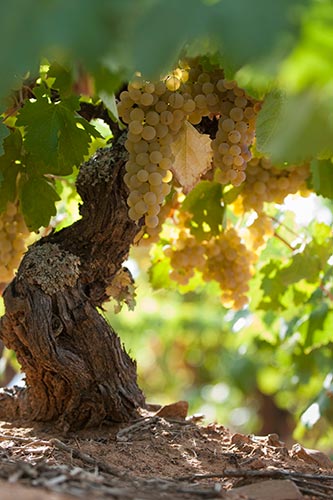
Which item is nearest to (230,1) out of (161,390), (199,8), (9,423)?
(199,8)

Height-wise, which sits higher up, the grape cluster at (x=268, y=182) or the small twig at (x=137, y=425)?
the grape cluster at (x=268, y=182)

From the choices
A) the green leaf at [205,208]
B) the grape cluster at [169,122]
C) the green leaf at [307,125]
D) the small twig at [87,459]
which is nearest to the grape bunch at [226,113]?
the grape cluster at [169,122]

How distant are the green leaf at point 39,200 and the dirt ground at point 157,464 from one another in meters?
0.46

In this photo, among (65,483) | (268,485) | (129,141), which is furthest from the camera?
(129,141)

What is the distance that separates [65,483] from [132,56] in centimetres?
61

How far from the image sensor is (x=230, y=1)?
786mm

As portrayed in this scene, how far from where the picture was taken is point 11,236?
1.90m

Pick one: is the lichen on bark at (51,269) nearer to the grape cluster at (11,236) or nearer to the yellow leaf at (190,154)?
the grape cluster at (11,236)

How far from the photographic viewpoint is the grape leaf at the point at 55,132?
1658 mm

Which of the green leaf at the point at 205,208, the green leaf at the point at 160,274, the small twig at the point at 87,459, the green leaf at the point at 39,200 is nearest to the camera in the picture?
the small twig at the point at 87,459

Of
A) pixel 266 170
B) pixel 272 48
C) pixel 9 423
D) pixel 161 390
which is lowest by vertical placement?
pixel 272 48

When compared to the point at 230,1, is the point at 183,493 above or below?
below

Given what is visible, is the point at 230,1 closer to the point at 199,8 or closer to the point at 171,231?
the point at 199,8

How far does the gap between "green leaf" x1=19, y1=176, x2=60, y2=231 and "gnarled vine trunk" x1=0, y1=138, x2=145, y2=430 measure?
5cm
